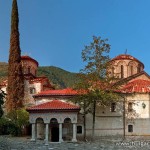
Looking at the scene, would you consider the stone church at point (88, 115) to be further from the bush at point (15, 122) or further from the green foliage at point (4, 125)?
the green foliage at point (4, 125)

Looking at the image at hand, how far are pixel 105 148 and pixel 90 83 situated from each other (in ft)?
25.8

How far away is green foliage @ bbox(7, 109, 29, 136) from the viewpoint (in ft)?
122

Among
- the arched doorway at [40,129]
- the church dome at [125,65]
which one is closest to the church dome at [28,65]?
the church dome at [125,65]

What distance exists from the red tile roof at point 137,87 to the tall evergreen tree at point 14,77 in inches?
410

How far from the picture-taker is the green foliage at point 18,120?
3725cm

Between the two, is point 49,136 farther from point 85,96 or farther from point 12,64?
point 12,64

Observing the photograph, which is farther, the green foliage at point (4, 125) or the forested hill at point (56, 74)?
the forested hill at point (56, 74)

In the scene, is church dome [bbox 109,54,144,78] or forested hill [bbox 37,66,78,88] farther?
forested hill [bbox 37,66,78,88]

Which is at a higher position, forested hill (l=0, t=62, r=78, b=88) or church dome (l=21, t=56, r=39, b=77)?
forested hill (l=0, t=62, r=78, b=88)

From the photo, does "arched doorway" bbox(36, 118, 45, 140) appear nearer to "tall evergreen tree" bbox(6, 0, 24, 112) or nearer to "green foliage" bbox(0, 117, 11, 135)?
"green foliage" bbox(0, 117, 11, 135)

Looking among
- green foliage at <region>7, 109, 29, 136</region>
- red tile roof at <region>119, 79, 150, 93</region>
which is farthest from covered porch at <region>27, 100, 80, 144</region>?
red tile roof at <region>119, 79, 150, 93</region>

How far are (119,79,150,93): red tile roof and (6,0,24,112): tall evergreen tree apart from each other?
34.1 ft

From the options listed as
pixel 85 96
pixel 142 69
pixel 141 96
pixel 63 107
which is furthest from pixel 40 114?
pixel 142 69

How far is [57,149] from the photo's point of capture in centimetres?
2767
